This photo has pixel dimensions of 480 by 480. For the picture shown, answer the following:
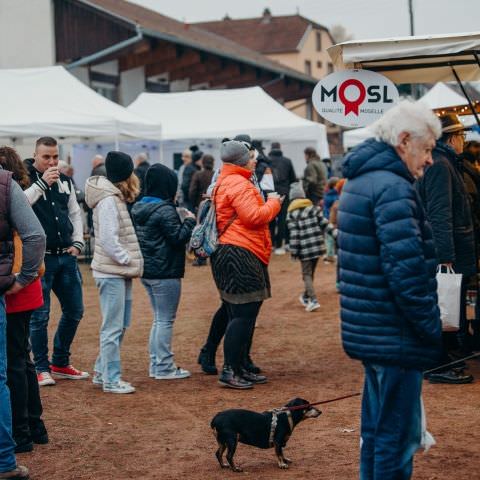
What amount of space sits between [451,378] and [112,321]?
2.64 meters

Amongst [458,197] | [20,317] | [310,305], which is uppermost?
[458,197]

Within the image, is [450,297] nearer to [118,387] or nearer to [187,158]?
[118,387]

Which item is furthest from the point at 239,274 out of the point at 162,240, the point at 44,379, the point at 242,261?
the point at 44,379

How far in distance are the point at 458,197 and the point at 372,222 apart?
314 centimetres

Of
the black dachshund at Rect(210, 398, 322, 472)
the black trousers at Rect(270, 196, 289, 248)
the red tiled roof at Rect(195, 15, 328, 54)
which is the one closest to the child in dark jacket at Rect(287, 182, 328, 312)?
the black dachshund at Rect(210, 398, 322, 472)

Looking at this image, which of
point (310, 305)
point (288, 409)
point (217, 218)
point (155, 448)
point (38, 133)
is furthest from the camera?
point (38, 133)

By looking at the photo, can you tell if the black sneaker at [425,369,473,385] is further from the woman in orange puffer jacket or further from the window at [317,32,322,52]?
the window at [317,32,322,52]

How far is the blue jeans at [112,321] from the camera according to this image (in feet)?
24.5

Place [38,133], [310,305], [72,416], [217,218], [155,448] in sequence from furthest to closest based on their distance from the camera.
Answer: [38,133] < [310,305] < [217,218] < [72,416] < [155,448]

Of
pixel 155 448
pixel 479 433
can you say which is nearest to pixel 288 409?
pixel 155 448

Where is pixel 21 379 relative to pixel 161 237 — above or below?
below

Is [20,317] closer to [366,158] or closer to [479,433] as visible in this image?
[366,158]

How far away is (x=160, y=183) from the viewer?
7711 millimetres

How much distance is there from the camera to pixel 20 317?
5.70 metres
